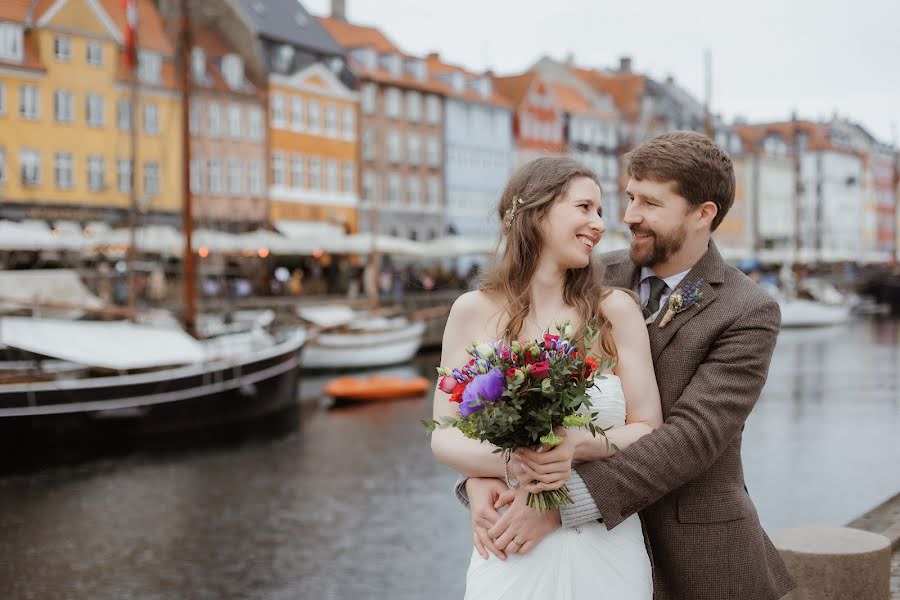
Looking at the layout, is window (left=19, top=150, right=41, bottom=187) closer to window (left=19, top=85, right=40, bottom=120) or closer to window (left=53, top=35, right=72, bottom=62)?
window (left=19, top=85, right=40, bottom=120)

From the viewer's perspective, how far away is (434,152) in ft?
170

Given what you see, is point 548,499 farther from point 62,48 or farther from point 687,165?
point 62,48

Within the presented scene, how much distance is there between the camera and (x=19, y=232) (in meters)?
25.4

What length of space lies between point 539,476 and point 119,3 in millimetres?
39738

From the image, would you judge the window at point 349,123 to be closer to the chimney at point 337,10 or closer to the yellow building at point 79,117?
the chimney at point 337,10

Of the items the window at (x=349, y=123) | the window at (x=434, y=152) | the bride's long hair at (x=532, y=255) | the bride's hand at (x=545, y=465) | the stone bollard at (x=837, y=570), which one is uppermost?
the window at (x=349, y=123)

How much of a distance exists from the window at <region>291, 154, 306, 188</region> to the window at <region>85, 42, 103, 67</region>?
894 cm

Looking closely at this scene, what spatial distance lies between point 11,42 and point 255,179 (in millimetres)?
10105

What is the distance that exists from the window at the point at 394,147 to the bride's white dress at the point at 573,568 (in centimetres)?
Result: 4721

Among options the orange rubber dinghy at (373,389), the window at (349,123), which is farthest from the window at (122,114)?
the orange rubber dinghy at (373,389)

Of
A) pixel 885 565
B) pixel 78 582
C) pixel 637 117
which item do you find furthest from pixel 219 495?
pixel 637 117

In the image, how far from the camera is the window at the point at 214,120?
40.8 meters

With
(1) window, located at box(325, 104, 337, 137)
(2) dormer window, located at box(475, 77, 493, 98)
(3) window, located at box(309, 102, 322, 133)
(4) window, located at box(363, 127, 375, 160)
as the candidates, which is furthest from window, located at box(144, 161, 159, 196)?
(2) dormer window, located at box(475, 77, 493, 98)

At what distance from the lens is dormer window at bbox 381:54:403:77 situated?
163 feet
